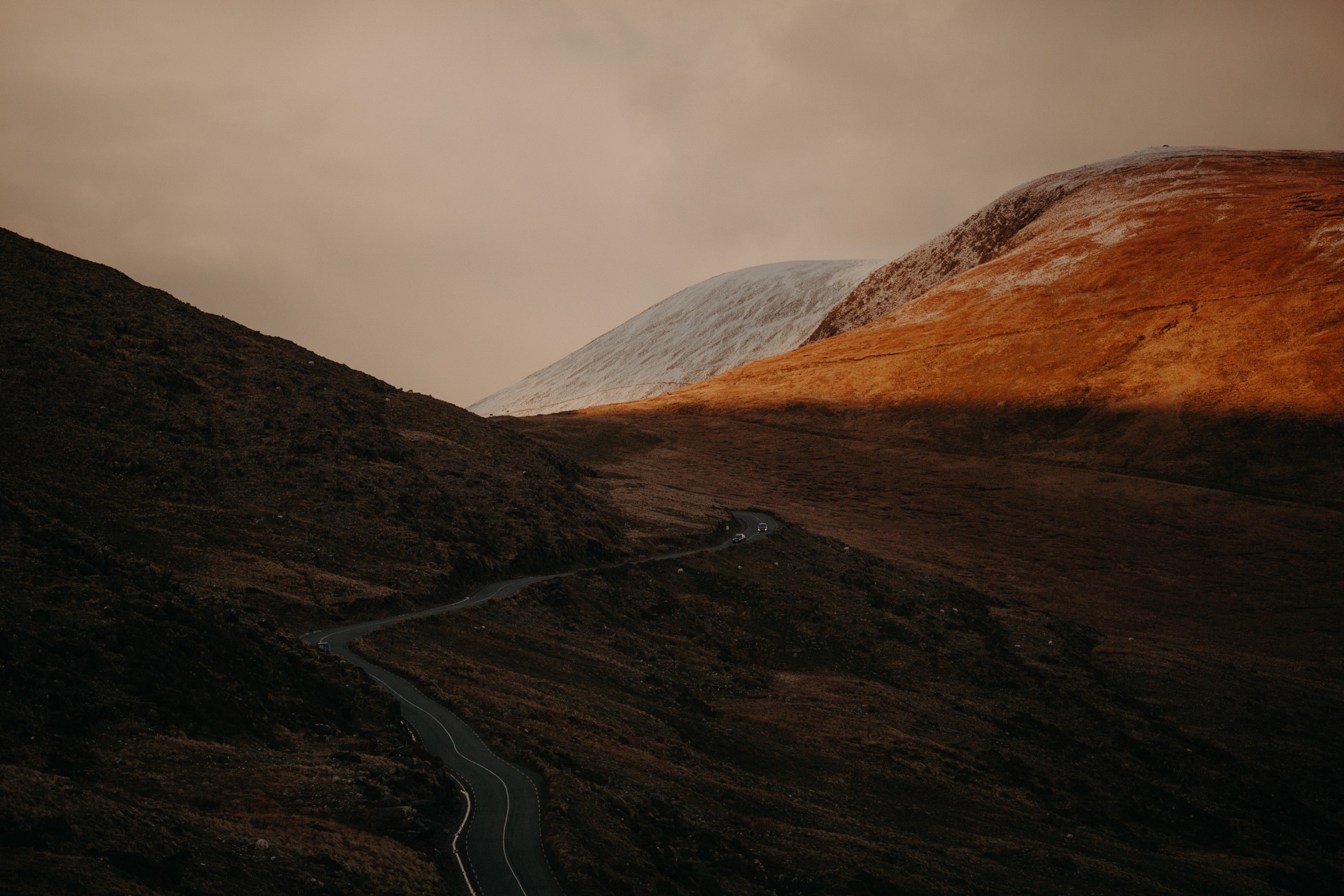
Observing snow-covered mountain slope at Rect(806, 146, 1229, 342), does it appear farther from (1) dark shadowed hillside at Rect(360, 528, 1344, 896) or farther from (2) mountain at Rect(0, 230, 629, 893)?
(1) dark shadowed hillside at Rect(360, 528, 1344, 896)

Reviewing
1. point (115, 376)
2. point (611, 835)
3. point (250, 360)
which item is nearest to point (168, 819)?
point (611, 835)

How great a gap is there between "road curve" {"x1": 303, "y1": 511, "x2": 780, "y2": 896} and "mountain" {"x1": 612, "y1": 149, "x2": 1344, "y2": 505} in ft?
273

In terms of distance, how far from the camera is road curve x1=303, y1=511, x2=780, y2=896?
2127cm

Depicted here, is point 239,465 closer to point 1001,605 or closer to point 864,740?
point 864,740

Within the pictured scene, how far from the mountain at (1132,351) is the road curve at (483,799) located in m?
83.2

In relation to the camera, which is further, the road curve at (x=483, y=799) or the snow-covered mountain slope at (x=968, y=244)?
the snow-covered mountain slope at (x=968, y=244)

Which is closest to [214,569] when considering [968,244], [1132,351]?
[1132,351]

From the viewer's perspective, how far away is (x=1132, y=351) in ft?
363

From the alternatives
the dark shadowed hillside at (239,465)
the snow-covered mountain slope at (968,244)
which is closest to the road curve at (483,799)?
the dark shadowed hillside at (239,465)

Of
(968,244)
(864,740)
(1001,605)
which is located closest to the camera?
(864,740)

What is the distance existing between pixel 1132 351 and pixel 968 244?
6286cm

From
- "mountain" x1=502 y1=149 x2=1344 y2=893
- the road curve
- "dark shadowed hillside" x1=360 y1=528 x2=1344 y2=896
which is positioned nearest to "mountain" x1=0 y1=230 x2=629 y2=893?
the road curve

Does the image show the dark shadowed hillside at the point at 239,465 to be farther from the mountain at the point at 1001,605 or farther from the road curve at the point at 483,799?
the road curve at the point at 483,799

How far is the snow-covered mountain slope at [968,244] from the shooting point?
541 ft
